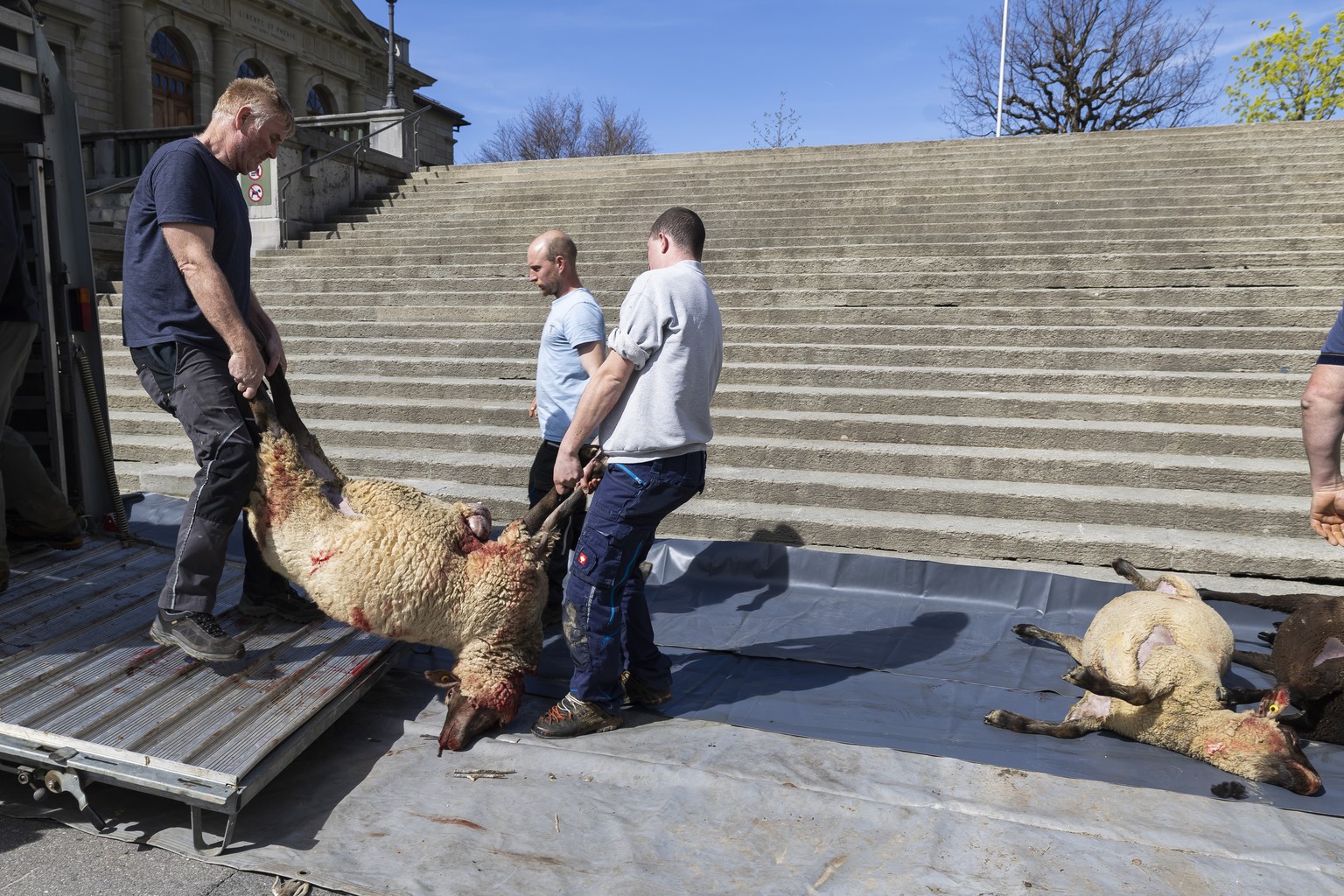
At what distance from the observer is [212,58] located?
2433 centimetres

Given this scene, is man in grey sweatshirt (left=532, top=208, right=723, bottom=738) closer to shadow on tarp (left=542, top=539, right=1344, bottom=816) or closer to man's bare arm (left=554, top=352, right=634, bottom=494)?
man's bare arm (left=554, top=352, right=634, bottom=494)

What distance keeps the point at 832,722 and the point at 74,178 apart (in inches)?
178

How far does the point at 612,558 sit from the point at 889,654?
165 cm

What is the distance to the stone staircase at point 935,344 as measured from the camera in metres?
5.45

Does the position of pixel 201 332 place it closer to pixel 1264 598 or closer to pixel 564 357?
pixel 564 357

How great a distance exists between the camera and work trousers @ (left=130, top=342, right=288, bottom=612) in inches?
121

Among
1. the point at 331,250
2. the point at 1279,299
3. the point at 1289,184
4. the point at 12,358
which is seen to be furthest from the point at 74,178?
the point at 1289,184

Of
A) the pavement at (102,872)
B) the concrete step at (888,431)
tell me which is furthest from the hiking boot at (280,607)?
the concrete step at (888,431)

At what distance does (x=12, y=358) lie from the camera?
395 centimetres

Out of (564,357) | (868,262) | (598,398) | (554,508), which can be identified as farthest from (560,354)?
(868,262)

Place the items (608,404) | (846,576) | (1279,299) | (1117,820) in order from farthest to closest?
(1279,299), (846,576), (608,404), (1117,820)

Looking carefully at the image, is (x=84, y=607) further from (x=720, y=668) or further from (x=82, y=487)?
(x=720, y=668)

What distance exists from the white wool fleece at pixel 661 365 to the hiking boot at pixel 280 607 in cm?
163

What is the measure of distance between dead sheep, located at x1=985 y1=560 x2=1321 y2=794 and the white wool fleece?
5.35ft
